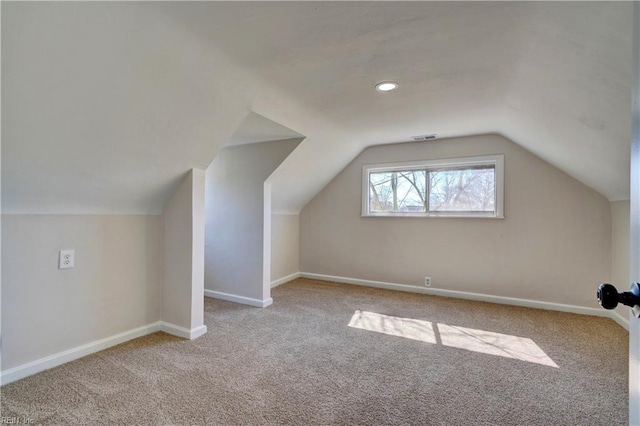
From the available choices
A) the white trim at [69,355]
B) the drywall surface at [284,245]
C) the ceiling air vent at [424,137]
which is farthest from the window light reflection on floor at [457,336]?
the ceiling air vent at [424,137]

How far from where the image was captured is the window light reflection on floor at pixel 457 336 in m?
2.37

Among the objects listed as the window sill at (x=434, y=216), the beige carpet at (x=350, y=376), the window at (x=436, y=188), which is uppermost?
the window at (x=436, y=188)

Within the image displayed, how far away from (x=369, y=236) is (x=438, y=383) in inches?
102

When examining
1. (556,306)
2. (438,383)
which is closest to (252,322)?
(438,383)

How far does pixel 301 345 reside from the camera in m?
2.48

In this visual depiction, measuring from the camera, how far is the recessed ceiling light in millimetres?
2234

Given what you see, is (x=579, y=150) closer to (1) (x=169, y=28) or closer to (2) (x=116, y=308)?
(1) (x=169, y=28)

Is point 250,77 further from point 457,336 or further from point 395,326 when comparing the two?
point 457,336

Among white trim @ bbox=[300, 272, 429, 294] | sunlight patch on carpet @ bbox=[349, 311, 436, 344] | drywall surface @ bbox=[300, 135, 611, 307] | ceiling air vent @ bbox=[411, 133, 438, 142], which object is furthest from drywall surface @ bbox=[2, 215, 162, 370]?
ceiling air vent @ bbox=[411, 133, 438, 142]

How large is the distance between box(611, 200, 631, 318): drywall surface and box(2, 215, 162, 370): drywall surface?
→ 4.43m

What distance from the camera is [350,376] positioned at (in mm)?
2023

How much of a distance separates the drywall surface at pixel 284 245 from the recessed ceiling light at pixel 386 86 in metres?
2.55

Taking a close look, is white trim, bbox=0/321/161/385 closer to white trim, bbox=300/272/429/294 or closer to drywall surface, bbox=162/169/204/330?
drywall surface, bbox=162/169/204/330

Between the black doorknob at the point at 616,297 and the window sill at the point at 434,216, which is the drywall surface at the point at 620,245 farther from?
the black doorknob at the point at 616,297
